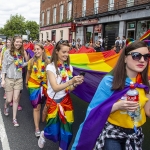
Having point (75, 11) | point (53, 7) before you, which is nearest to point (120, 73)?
point (75, 11)

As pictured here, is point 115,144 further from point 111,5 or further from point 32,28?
point 32,28

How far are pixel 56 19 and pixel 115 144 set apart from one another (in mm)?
34392

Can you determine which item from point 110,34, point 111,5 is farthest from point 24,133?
point 111,5

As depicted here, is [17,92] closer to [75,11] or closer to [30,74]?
[30,74]

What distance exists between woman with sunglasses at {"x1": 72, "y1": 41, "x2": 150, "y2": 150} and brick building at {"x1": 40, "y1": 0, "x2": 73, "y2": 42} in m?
27.1

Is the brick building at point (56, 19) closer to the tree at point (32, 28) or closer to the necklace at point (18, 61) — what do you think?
the necklace at point (18, 61)

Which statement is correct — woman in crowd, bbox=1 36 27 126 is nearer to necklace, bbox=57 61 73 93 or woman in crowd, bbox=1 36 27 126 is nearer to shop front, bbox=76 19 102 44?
necklace, bbox=57 61 73 93

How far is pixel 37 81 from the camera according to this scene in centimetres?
445

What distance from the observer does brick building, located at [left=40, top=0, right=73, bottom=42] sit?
100ft

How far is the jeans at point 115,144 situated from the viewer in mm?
2186

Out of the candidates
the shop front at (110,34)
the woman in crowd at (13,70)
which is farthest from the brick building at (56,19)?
the woman in crowd at (13,70)

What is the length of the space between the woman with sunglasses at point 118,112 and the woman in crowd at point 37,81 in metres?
2.24

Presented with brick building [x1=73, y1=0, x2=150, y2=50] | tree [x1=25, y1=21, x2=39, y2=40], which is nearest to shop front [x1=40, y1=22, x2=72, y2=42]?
brick building [x1=73, y1=0, x2=150, y2=50]

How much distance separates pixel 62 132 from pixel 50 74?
2.65ft
